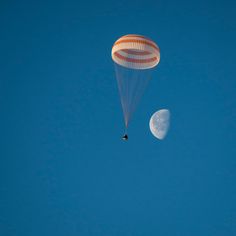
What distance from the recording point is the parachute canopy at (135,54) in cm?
2789

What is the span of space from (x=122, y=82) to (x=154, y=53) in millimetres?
3042

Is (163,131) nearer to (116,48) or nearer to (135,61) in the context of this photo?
(135,61)

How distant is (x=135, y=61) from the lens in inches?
1246

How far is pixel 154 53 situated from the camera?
28922 mm

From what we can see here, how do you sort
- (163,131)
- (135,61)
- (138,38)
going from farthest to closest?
(163,131) → (135,61) → (138,38)

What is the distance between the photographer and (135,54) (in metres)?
32.1

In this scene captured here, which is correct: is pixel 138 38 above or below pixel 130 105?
above

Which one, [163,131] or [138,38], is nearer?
[138,38]

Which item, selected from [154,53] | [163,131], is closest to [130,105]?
[154,53]

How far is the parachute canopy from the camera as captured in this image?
91.5 ft

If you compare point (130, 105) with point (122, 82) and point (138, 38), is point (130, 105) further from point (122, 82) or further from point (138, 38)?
point (138, 38)

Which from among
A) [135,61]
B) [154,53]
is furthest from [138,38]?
[135,61]

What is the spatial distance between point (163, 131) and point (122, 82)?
58.9 feet

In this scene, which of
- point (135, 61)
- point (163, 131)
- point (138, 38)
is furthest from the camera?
point (163, 131)
